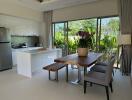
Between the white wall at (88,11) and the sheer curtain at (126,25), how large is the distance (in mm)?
296

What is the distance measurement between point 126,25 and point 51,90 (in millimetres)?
3392

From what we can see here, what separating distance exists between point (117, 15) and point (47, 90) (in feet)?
12.2

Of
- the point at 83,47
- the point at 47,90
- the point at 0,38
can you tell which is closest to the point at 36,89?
the point at 47,90

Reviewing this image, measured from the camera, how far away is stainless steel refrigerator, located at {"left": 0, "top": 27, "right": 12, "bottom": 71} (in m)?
4.72

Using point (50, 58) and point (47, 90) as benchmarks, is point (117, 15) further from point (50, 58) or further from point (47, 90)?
point (47, 90)

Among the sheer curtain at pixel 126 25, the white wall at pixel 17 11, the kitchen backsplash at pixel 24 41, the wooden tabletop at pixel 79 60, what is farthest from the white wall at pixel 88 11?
the wooden tabletop at pixel 79 60

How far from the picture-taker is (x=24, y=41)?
6.27 m

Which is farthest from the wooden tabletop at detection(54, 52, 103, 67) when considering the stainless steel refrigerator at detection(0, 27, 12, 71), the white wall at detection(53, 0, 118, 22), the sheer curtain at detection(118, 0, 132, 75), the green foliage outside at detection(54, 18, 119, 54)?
the stainless steel refrigerator at detection(0, 27, 12, 71)

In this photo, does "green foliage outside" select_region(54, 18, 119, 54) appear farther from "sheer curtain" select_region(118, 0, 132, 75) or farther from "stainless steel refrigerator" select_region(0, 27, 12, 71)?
"stainless steel refrigerator" select_region(0, 27, 12, 71)

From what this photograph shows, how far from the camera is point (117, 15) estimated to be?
15.7 ft

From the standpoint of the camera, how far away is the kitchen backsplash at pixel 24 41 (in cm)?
574

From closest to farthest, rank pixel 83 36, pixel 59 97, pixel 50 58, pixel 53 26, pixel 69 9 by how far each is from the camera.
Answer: pixel 59 97 < pixel 83 36 < pixel 50 58 < pixel 69 9 < pixel 53 26

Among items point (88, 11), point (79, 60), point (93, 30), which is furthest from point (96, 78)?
point (88, 11)

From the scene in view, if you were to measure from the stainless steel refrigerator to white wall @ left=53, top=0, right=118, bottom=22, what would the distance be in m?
2.53
